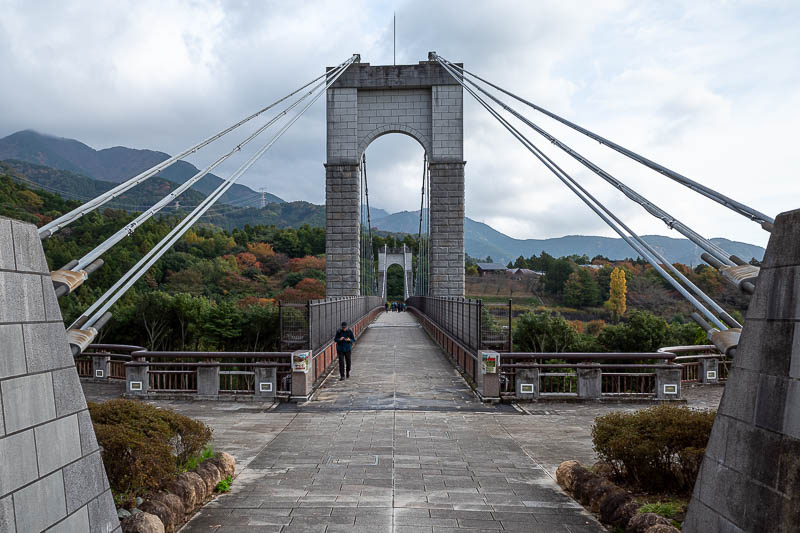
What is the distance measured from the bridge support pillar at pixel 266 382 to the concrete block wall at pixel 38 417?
6659mm

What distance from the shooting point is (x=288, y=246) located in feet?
199

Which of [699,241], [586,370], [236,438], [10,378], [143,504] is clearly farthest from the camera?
[586,370]

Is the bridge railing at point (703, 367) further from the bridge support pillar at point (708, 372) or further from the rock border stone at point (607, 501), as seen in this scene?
the rock border stone at point (607, 501)

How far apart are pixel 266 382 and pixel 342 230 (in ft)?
52.5

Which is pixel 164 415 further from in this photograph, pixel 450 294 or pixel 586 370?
pixel 450 294

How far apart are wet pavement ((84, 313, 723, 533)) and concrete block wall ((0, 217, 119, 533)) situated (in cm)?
142

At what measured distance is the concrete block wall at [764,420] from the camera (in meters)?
2.86

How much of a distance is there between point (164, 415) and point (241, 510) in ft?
4.14

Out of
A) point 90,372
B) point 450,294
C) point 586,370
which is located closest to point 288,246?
point 450,294

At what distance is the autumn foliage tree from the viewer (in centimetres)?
6028

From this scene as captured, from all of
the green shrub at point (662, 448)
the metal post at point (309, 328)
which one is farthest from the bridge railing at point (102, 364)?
the green shrub at point (662, 448)

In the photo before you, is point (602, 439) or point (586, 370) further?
point (586, 370)

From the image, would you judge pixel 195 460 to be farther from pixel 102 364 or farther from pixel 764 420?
Result: pixel 102 364

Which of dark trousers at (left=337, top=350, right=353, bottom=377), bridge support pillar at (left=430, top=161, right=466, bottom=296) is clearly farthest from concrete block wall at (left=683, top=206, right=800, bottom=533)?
bridge support pillar at (left=430, top=161, right=466, bottom=296)
